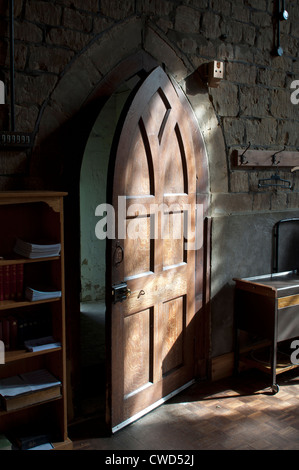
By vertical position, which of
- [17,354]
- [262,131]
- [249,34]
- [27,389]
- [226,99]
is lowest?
[27,389]

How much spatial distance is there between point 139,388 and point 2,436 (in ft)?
3.46

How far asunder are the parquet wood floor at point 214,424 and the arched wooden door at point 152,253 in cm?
14

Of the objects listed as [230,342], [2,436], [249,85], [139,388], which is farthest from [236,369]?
[249,85]

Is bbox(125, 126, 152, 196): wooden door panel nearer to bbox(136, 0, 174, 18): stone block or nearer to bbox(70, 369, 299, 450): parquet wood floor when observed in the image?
bbox(136, 0, 174, 18): stone block

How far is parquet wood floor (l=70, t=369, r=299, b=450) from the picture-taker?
314 centimetres

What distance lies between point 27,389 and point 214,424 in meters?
1.39

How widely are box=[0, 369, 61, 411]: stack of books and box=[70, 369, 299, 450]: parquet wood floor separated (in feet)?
1.59

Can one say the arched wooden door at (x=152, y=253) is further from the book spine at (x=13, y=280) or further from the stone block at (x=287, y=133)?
the stone block at (x=287, y=133)

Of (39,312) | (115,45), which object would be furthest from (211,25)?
(39,312)

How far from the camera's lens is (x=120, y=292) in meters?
3.22

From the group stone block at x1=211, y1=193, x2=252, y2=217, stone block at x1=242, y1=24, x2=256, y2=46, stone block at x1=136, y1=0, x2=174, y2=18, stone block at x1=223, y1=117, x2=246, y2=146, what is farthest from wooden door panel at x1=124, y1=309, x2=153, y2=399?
stone block at x1=242, y1=24, x2=256, y2=46

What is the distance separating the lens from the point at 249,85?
422 centimetres

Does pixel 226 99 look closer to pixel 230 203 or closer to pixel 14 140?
pixel 230 203
